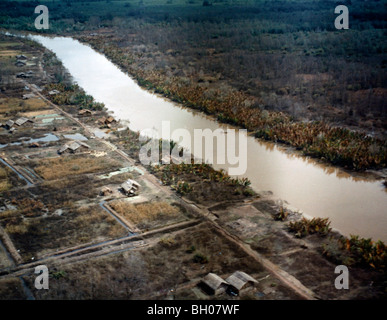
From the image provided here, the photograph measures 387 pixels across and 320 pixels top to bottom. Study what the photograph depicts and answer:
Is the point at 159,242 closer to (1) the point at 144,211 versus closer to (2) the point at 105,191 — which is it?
(1) the point at 144,211

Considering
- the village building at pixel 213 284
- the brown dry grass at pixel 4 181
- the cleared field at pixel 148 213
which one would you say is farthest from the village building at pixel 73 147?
the village building at pixel 213 284

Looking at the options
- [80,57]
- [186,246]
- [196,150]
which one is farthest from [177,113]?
[80,57]

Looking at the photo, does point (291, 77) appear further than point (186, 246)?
Yes

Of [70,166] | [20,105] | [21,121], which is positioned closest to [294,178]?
[70,166]

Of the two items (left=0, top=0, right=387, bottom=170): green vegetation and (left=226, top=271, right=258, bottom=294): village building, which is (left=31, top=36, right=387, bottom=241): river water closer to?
(left=0, top=0, right=387, bottom=170): green vegetation
